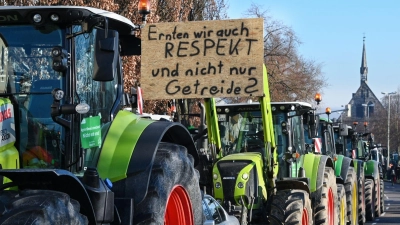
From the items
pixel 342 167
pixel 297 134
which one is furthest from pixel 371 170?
pixel 297 134

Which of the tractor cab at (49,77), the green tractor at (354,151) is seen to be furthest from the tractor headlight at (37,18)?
the green tractor at (354,151)

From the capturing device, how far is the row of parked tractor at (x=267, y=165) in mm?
11820

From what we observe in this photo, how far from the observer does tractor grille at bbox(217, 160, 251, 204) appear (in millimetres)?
11844

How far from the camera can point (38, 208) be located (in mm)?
5004

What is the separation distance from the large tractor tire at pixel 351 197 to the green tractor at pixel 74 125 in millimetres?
11905

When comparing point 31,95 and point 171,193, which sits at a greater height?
point 31,95

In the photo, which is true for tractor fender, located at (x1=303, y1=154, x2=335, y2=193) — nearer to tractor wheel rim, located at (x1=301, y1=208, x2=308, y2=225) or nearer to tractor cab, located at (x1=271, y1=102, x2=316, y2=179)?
tractor cab, located at (x1=271, y1=102, x2=316, y2=179)

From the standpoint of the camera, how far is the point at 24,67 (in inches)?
242

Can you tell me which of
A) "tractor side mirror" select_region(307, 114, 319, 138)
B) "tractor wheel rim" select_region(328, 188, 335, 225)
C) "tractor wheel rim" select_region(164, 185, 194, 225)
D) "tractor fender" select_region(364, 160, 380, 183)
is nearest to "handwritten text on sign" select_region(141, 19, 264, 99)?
"tractor wheel rim" select_region(164, 185, 194, 225)

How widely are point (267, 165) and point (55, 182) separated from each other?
22.6 feet

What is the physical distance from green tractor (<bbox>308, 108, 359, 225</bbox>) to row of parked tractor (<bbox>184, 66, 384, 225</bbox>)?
2.24 meters

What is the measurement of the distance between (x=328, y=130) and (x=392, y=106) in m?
76.1

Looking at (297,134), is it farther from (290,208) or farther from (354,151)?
(354,151)

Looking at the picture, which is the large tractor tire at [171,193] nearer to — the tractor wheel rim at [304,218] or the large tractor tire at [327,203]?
the tractor wheel rim at [304,218]
